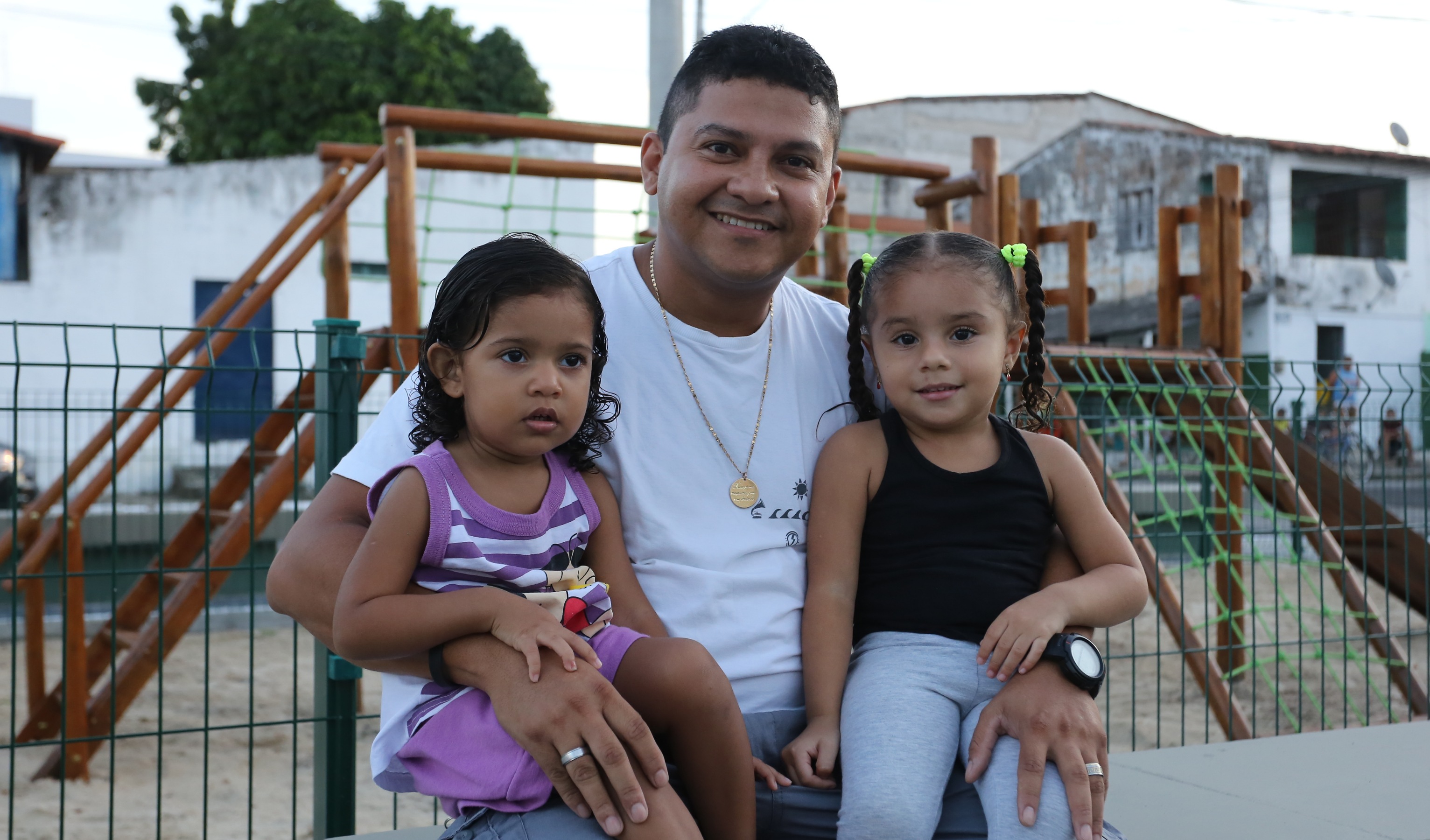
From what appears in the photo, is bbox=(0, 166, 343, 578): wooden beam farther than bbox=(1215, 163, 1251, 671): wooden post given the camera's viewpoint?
No

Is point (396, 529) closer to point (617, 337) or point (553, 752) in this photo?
point (553, 752)

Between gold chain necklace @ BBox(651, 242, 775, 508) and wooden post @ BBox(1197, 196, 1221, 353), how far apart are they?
5546 mm

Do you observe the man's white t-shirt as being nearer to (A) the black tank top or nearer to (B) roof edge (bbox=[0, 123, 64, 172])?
(A) the black tank top

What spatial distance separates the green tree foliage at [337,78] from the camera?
Answer: 22.8 metres

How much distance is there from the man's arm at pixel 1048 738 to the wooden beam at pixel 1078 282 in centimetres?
585

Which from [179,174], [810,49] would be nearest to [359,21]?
[179,174]

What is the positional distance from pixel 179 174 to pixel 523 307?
1697 cm

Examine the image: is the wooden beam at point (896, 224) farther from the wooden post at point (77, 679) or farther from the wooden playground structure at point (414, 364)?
the wooden post at point (77, 679)

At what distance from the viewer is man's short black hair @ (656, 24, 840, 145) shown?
199 cm

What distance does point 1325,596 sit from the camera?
10180mm

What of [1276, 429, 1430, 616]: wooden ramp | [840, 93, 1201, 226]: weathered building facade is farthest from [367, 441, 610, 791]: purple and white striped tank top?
[840, 93, 1201, 226]: weathered building facade

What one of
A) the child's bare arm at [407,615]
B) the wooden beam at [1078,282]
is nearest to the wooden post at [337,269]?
the wooden beam at [1078,282]

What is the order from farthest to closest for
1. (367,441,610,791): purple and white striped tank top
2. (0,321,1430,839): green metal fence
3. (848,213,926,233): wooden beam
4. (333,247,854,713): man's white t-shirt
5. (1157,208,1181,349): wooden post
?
(848,213,926,233): wooden beam
(1157,208,1181,349): wooden post
(0,321,1430,839): green metal fence
(333,247,854,713): man's white t-shirt
(367,441,610,791): purple and white striped tank top

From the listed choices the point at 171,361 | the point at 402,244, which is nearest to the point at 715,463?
the point at 402,244
